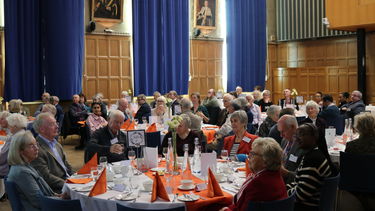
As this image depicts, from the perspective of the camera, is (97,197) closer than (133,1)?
Yes

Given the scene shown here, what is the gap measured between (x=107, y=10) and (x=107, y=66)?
1756mm

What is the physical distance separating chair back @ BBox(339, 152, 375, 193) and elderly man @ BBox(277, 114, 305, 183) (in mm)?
629

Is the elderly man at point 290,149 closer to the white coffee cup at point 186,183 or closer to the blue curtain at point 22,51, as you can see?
the white coffee cup at point 186,183

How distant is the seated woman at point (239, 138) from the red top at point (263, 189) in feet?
6.69

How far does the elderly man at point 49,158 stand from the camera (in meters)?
4.24

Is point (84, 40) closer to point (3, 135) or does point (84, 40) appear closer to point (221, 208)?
point (3, 135)

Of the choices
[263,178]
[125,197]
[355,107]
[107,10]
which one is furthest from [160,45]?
[263,178]

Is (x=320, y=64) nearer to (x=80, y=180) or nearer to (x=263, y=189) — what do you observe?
(x=80, y=180)

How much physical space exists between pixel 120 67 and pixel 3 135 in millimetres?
7389

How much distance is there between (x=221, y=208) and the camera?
3.40 metres

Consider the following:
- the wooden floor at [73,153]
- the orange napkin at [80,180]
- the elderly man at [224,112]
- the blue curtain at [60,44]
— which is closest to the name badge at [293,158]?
the orange napkin at [80,180]

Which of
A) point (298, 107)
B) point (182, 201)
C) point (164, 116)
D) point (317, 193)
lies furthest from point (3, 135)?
point (298, 107)

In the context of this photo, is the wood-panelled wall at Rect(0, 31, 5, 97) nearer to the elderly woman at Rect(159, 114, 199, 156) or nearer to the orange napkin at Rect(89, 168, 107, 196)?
the elderly woman at Rect(159, 114, 199, 156)

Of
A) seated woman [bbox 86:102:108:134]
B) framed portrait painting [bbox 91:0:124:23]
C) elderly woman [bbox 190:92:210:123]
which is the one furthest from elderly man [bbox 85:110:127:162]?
framed portrait painting [bbox 91:0:124:23]
